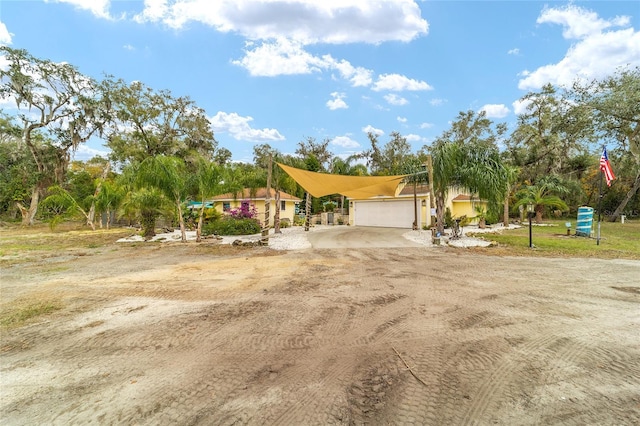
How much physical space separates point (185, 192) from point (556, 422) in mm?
12713

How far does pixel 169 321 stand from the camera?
3938mm

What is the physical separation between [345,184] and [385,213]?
7732 millimetres

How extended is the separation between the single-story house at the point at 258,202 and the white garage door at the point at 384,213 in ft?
15.5

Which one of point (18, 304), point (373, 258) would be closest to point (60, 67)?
point (18, 304)

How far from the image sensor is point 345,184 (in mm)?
13875

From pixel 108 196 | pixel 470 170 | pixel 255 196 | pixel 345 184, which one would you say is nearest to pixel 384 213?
pixel 345 184

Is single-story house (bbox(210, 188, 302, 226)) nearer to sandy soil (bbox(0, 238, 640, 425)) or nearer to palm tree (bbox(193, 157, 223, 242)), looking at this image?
palm tree (bbox(193, 157, 223, 242))

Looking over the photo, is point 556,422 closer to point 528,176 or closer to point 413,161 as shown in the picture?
point 413,161

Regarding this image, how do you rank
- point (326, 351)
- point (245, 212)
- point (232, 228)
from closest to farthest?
point (326, 351) → point (232, 228) → point (245, 212)

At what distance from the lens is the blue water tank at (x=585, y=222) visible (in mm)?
12992

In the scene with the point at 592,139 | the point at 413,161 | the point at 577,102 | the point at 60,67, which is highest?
the point at 60,67

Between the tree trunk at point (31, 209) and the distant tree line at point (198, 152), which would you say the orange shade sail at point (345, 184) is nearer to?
the distant tree line at point (198, 152)

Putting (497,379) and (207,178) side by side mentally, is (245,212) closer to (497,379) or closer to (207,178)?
(207,178)

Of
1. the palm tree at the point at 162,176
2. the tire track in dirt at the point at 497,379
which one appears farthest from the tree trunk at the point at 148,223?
the tire track in dirt at the point at 497,379
